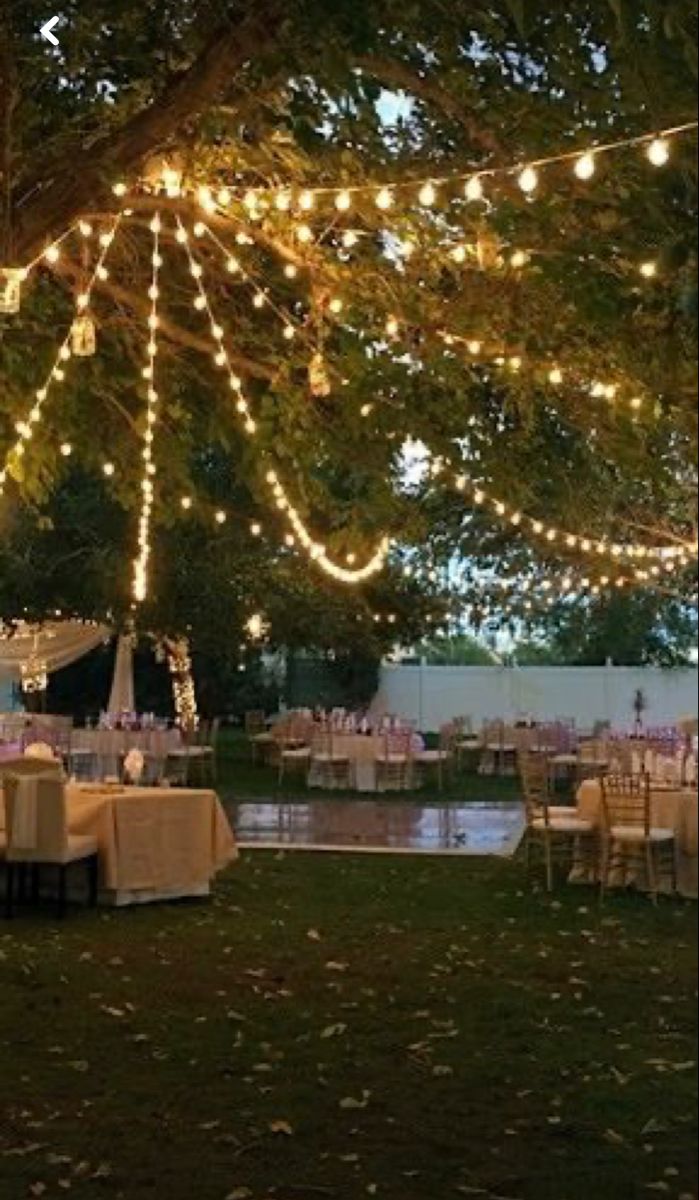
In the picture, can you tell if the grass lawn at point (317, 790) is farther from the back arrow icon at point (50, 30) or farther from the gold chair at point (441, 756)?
the back arrow icon at point (50, 30)

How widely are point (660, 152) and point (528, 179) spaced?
1.01 meters

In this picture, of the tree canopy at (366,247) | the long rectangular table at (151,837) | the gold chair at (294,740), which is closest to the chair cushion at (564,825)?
the long rectangular table at (151,837)

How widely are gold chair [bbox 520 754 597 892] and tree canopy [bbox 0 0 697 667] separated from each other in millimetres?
2121

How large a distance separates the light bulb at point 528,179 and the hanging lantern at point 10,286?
1753 millimetres

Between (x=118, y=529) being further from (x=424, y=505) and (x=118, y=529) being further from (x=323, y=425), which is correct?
(x=323, y=425)

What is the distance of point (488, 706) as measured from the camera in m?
23.3

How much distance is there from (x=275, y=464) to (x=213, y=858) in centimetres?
324

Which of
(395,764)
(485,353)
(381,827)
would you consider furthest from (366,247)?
(395,764)

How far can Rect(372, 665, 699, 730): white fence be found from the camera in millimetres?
18516

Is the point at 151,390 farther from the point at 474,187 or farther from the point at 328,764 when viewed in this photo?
the point at 328,764

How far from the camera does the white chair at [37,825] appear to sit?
8.19 m

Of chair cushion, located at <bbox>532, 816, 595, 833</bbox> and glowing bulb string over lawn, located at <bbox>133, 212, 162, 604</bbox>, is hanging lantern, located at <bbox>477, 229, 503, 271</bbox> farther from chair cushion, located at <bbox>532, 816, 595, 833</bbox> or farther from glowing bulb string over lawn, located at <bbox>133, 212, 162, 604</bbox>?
chair cushion, located at <bbox>532, 816, 595, 833</bbox>

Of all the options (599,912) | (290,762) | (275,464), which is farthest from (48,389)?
(290,762)

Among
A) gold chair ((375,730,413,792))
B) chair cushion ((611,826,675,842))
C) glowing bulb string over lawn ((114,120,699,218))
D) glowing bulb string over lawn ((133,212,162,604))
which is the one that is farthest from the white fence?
glowing bulb string over lawn ((114,120,699,218))
